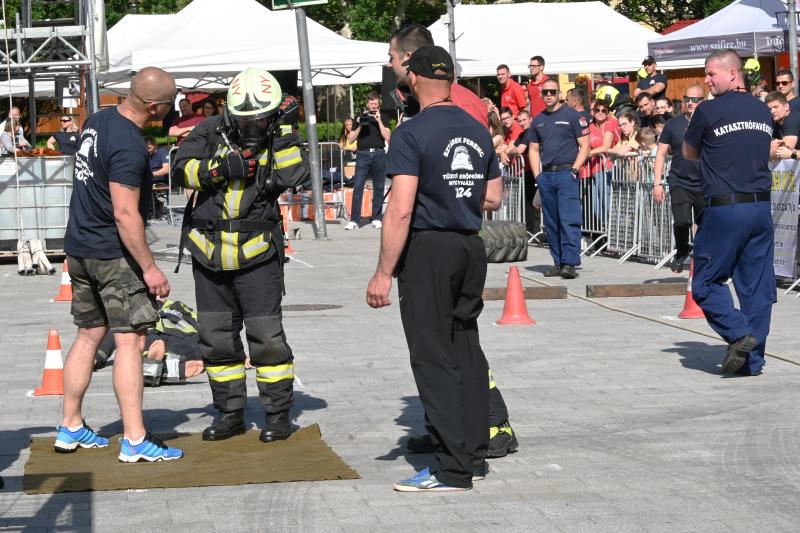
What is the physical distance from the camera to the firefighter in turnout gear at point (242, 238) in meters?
7.39

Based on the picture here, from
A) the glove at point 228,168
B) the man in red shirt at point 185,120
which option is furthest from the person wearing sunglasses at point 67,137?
the glove at point 228,168

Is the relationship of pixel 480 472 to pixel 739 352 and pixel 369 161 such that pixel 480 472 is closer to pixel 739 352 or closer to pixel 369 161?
pixel 739 352

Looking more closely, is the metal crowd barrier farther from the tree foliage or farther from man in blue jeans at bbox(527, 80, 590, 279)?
the tree foliage

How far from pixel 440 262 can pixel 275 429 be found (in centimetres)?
164

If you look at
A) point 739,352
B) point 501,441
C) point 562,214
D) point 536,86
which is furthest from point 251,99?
point 536,86

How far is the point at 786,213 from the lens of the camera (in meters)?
14.2

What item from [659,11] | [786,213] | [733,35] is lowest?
[786,213]

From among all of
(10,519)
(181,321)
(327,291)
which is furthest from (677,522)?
(327,291)

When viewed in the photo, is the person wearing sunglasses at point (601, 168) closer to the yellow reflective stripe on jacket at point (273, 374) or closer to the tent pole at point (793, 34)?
the tent pole at point (793, 34)

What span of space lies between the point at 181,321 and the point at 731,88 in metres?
4.08

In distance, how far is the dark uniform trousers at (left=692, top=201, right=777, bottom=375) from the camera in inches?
367

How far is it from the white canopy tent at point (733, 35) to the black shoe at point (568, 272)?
7.54m

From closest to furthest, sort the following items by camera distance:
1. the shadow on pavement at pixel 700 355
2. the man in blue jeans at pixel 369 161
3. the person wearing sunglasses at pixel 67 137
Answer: the shadow on pavement at pixel 700 355, the person wearing sunglasses at pixel 67 137, the man in blue jeans at pixel 369 161

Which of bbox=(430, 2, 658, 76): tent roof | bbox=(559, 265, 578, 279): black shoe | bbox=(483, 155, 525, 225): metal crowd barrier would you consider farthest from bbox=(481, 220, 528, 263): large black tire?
bbox=(430, 2, 658, 76): tent roof
